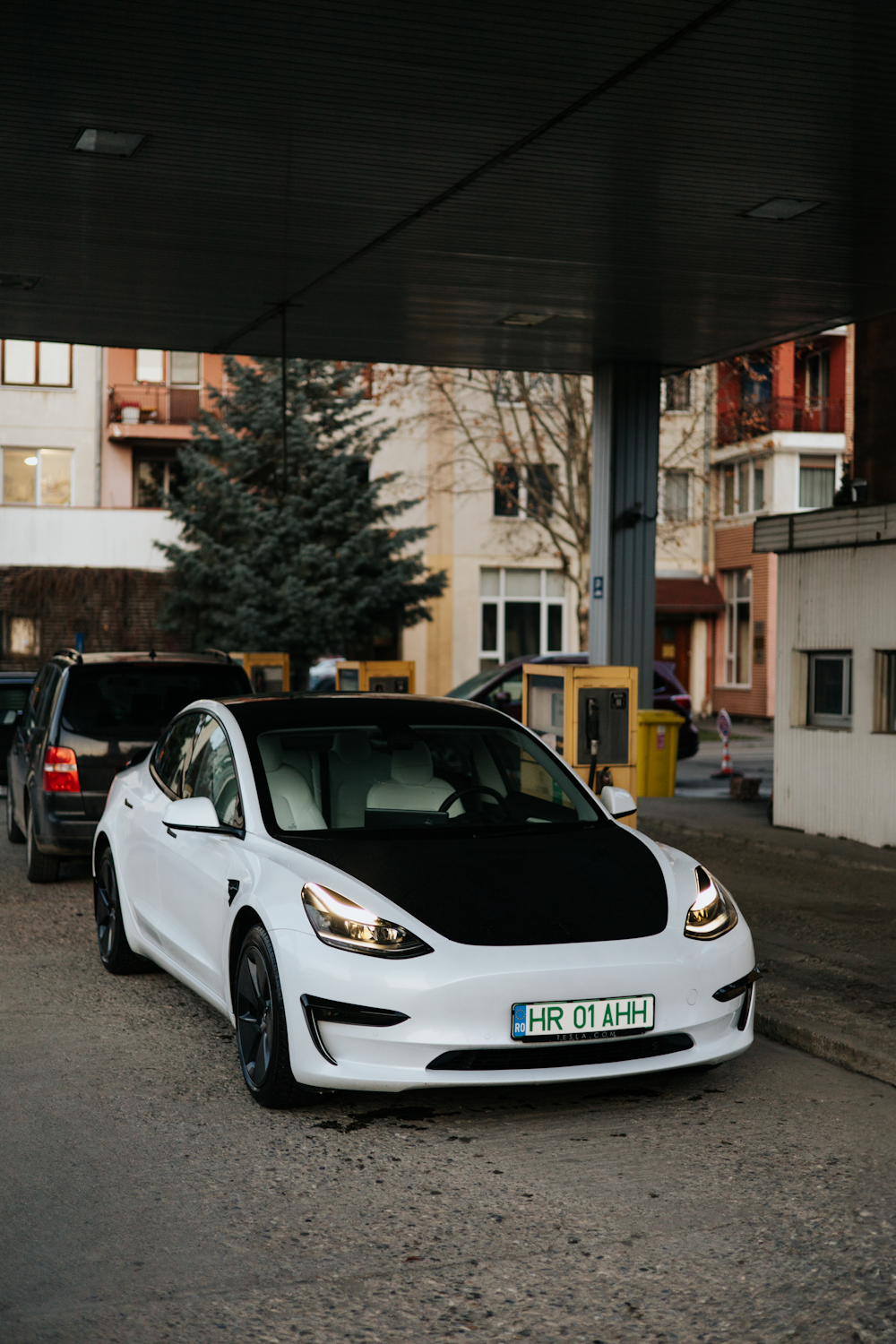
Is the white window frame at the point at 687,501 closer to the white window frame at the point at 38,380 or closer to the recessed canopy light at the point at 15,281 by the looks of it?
the white window frame at the point at 38,380

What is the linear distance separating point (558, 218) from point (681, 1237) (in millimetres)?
8085

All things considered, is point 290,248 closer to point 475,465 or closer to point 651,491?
point 651,491

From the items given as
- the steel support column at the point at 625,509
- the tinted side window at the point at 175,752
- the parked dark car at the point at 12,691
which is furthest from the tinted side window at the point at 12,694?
the tinted side window at the point at 175,752

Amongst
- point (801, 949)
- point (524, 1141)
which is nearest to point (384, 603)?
point (801, 949)

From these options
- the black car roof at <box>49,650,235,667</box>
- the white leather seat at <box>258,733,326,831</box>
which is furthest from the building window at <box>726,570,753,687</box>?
the white leather seat at <box>258,733,326,831</box>

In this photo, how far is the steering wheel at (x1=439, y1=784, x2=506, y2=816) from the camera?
6.21 meters

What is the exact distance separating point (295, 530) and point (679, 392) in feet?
38.6

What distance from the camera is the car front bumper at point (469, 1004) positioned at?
4816 millimetres

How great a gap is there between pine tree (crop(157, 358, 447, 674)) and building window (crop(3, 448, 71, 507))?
27.4ft

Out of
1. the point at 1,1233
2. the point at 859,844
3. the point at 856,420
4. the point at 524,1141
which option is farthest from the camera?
the point at 856,420

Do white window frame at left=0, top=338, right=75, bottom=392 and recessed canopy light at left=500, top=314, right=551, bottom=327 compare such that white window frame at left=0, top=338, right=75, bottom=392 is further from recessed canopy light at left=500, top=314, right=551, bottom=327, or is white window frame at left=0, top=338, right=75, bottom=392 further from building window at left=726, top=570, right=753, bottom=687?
recessed canopy light at left=500, top=314, right=551, bottom=327

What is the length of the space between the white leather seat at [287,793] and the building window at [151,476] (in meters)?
34.9

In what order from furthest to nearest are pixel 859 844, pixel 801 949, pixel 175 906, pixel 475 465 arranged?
pixel 475 465, pixel 859 844, pixel 801 949, pixel 175 906

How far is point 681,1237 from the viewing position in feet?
13.4
